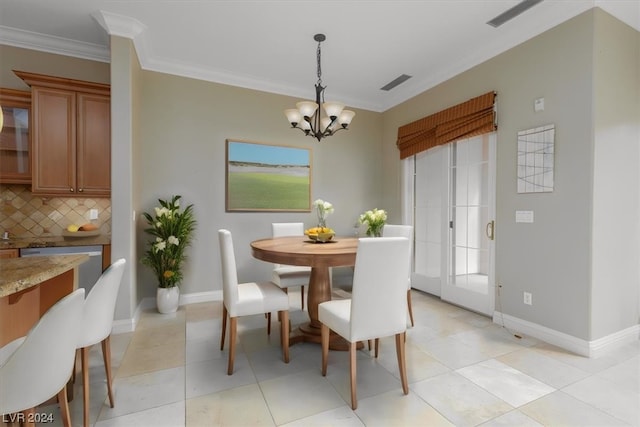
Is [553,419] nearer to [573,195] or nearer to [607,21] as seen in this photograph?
[573,195]

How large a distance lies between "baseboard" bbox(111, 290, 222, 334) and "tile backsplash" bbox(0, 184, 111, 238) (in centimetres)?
92

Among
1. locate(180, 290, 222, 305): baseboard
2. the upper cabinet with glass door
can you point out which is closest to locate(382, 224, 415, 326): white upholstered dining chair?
locate(180, 290, 222, 305): baseboard

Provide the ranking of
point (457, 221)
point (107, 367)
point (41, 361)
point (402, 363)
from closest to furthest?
point (41, 361)
point (107, 367)
point (402, 363)
point (457, 221)

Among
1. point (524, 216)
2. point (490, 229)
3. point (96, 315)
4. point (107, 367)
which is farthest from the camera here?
point (490, 229)

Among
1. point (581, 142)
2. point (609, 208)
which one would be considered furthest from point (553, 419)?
point (581, 142)

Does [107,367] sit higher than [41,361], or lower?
lower

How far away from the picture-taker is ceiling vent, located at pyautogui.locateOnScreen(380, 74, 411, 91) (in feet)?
12.8

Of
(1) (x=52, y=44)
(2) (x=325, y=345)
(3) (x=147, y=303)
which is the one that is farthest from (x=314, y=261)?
(1) (x=52, y=44)

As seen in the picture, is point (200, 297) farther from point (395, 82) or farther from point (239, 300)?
point (395, 82)

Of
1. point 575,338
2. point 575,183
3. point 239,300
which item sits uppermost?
point 575,183

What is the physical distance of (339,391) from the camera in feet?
6.25

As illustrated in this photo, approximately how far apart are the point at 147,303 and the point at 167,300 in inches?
15.7

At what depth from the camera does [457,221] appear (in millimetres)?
3672

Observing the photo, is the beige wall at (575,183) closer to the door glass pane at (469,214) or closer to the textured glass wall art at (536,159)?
the textured glass wall art at (536,159)
